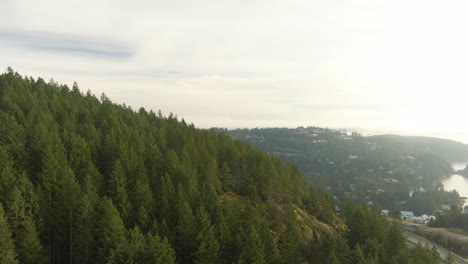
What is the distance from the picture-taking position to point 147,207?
145ft

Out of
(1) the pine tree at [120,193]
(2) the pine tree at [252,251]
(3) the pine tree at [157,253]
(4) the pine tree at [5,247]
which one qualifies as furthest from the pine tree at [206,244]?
(4) the pine tree at [5,247]

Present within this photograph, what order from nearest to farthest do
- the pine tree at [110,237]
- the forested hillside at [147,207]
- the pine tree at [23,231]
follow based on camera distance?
1. the pine tree at [110,237]
2. the pine tree at [23,231]
3. the forested hillside at [147,207]

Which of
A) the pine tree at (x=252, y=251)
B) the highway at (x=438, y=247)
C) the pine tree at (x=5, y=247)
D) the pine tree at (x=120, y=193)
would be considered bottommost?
the highway at (x=438, y=247)

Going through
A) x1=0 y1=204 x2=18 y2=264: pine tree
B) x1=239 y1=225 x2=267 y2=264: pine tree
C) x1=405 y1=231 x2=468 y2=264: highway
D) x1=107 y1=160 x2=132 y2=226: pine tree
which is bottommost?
x1=405 y1=231 x2=468 y2=264: highway

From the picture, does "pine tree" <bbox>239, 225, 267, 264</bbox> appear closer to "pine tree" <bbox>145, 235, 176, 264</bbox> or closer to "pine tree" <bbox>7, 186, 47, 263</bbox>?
"pine tree" <bbox>145, 235, 176, 264</bbox>

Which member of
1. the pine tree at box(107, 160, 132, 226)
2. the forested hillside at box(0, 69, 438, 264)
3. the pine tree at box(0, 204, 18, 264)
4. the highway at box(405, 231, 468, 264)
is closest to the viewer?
the pine tree at box(0, 204, 18, 264)

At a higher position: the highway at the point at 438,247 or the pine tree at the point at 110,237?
the pine tree at the point at 110,237

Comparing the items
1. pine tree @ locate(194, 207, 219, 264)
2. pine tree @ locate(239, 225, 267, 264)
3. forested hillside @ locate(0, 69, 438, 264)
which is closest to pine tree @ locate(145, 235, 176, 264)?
forested hillside @ locate(0, 69, 438, 264)

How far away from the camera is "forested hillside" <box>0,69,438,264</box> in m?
36.0

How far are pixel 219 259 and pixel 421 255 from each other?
36.3 meters

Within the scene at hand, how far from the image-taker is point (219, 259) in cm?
3991

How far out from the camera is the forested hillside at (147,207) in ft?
118

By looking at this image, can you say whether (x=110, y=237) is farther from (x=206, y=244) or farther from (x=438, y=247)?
(x=438, y=247)

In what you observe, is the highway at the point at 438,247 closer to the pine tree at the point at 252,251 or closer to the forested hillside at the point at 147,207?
the forested hillside at the point at 147,207
